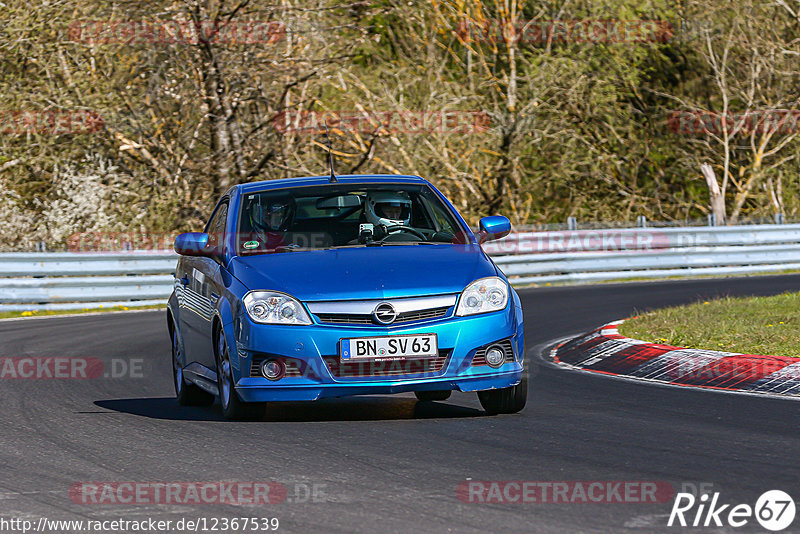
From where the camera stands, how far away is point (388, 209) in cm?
932

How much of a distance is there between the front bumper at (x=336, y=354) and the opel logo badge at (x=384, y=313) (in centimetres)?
5

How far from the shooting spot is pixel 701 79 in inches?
1320

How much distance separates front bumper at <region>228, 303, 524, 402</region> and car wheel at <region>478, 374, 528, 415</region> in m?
0.32

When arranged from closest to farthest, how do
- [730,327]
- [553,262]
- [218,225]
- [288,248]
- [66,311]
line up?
1. [288,248]
2. [218,225]
3. [730,327]
4. [66,311]
5. [553,262]

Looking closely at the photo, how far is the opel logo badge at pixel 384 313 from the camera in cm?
787

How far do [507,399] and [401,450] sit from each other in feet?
5.16

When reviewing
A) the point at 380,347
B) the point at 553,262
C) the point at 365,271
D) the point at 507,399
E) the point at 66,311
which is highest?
the point at 365,271

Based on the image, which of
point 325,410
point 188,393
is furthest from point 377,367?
point 188,393

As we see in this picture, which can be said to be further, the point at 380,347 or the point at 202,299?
the point at 202,299

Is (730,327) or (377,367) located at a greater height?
(377,367)

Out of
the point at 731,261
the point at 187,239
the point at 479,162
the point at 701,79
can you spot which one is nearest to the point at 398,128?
the point at 479,162

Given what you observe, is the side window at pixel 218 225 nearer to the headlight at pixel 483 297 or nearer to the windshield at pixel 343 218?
the windshield at pixel 343 218

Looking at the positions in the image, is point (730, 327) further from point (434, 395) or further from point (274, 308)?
point (274, 308)

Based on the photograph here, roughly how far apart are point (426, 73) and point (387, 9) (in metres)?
2.28
